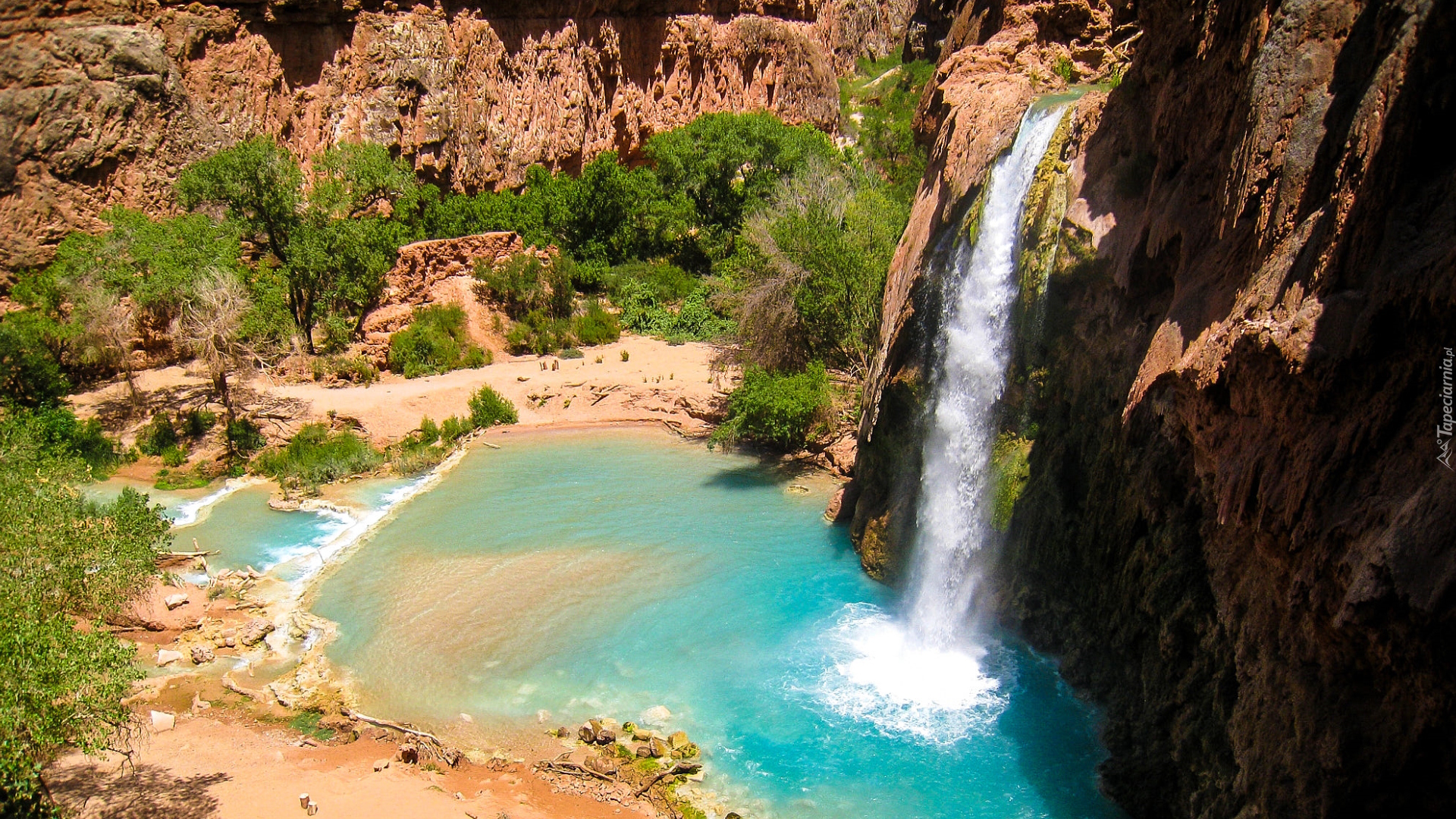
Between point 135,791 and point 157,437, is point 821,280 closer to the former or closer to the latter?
point 135,791

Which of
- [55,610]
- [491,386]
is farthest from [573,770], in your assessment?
[491,386]

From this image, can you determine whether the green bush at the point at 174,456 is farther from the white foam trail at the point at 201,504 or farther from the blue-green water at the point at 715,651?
the blue-green water at the point at 715,651

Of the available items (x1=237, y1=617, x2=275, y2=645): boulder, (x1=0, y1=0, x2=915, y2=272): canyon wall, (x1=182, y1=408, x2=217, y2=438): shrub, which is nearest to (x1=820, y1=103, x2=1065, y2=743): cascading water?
(x1=237, y1=617, x2=275, y2=645): boulder

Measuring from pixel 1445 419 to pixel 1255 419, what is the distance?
6.06 feet

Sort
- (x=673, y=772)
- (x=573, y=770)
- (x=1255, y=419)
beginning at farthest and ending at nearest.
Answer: (x=573, y=770) < (x=673, y=772) < (x=1255, y=419)

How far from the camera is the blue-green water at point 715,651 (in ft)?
37.1

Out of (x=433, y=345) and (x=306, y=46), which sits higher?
(x=306, y=46)

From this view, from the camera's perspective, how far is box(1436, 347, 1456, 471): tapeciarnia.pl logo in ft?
19.9

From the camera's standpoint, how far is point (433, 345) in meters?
27.6

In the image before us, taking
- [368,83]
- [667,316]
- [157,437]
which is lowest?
[157,437]

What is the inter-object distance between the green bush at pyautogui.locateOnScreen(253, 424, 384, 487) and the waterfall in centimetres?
1350

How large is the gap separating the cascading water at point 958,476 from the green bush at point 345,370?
55.4ft

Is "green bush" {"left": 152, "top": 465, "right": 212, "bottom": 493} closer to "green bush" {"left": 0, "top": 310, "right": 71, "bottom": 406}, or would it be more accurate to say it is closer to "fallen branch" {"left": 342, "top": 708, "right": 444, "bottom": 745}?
"green bush" {"left": 0, "top": 310, "right": 71, "bottom": 406}

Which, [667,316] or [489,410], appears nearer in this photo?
[489,410]
